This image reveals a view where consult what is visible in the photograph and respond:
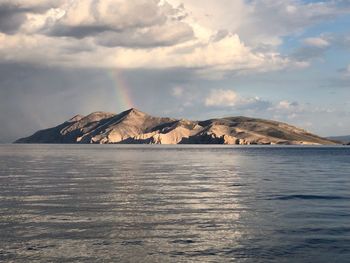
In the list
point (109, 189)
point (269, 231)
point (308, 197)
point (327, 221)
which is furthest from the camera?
point (109, 189)

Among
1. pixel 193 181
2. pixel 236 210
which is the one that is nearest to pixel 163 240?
pixel 236 210

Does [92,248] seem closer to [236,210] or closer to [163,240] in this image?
[163,240]

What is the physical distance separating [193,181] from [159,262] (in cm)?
4036

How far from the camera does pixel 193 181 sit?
208ft

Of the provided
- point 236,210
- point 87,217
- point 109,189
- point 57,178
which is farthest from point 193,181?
point 87,217

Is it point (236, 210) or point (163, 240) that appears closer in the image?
point (163, 240)

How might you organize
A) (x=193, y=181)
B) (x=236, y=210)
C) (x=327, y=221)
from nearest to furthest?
(x=327, y=221), (x=236, y=210), (x=193, y=181)

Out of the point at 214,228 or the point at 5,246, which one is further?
the point at 214,228

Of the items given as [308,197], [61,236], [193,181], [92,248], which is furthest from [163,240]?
[193,181]

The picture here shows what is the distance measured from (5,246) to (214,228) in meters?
12.6

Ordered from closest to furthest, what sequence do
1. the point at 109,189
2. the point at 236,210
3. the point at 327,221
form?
the point at 327,221 < the point at 236,210 < the point at 109,189

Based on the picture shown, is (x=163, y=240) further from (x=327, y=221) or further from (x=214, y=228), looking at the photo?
(x=327, y=221)

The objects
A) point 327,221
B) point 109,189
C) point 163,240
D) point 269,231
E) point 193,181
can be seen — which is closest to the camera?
point 163,240

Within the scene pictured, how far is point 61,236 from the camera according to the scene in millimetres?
28234
